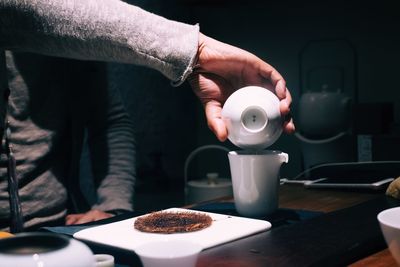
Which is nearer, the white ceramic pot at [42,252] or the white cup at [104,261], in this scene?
the white ceramic pot at [42,252]

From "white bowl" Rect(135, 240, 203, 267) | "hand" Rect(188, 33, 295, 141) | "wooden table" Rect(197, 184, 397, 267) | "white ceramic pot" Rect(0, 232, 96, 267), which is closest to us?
"white ceramic pot" Rect(0, 232, 96, 267)

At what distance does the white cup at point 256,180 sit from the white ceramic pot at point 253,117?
0.03m

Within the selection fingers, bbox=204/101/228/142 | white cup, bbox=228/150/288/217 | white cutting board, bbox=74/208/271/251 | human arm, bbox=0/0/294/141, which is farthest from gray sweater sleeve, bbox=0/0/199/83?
white cutting board, bbox=74/208/271/251

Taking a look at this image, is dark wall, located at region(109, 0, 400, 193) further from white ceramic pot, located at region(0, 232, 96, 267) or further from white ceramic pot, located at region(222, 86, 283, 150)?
white ceramic pot, located at region(0, 232, 96, 267)

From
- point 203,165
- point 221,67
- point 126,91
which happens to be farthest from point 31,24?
point 203,165

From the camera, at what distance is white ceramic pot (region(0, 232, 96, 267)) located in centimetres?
44

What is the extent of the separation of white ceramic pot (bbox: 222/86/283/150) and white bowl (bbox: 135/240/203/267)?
443mm

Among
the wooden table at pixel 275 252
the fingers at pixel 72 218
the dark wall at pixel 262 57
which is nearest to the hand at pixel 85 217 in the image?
the fingers at pixel 72 218

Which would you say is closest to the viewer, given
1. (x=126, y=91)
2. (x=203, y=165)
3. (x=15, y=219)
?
(x=15, y=219)

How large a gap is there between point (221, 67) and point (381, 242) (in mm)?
558

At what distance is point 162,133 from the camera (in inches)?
136

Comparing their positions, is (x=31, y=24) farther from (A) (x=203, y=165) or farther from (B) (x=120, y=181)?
(A) (x=203, y=165)

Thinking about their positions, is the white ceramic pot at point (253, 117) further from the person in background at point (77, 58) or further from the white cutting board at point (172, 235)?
the white cutting board at point (172, 235)

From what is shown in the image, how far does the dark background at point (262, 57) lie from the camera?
113 inches
